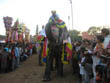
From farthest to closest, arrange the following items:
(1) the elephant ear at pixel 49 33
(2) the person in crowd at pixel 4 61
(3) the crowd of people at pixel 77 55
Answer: (2) the person in crowd at pixel 4 61
(1) the elephant ear at pixel 49 33
(3) the crowd of people at pixel 77 55

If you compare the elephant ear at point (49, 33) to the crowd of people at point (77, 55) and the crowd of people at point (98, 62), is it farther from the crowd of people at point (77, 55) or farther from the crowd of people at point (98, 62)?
the crowd of people at point (98, 62)

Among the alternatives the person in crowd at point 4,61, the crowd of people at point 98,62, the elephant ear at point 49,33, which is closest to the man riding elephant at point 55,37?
the elephant ear at point 49,33

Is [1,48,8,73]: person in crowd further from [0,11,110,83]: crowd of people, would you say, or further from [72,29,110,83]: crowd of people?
[72,29,110,83]: crowd of people

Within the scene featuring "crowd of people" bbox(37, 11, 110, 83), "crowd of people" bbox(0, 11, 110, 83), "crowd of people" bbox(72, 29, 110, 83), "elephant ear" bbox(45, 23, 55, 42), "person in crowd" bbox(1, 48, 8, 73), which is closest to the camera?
"crowd of people" bbox(72, 29, 110, 83)

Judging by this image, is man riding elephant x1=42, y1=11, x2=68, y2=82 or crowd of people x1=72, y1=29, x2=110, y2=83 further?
man riding elephant x1=42, y1=11, x2=68, y2=82

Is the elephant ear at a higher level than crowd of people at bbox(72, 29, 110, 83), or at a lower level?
higher

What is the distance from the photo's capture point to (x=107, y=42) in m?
3.76

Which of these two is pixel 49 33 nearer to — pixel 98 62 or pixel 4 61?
pixel 98 62

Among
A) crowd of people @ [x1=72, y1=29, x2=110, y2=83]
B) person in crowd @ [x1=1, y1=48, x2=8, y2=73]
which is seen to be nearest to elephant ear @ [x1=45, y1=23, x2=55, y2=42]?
crowd of people @ [x1=72, y1=29, x2=110, y2=83]

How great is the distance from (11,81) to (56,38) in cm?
223

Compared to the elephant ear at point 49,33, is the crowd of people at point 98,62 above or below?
below

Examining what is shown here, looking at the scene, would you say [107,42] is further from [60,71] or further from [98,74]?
[60,71]

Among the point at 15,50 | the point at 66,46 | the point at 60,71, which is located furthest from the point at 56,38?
the point at 15,50

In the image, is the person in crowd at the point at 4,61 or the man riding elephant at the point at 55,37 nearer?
the man riding elephant at the point at 55,37
